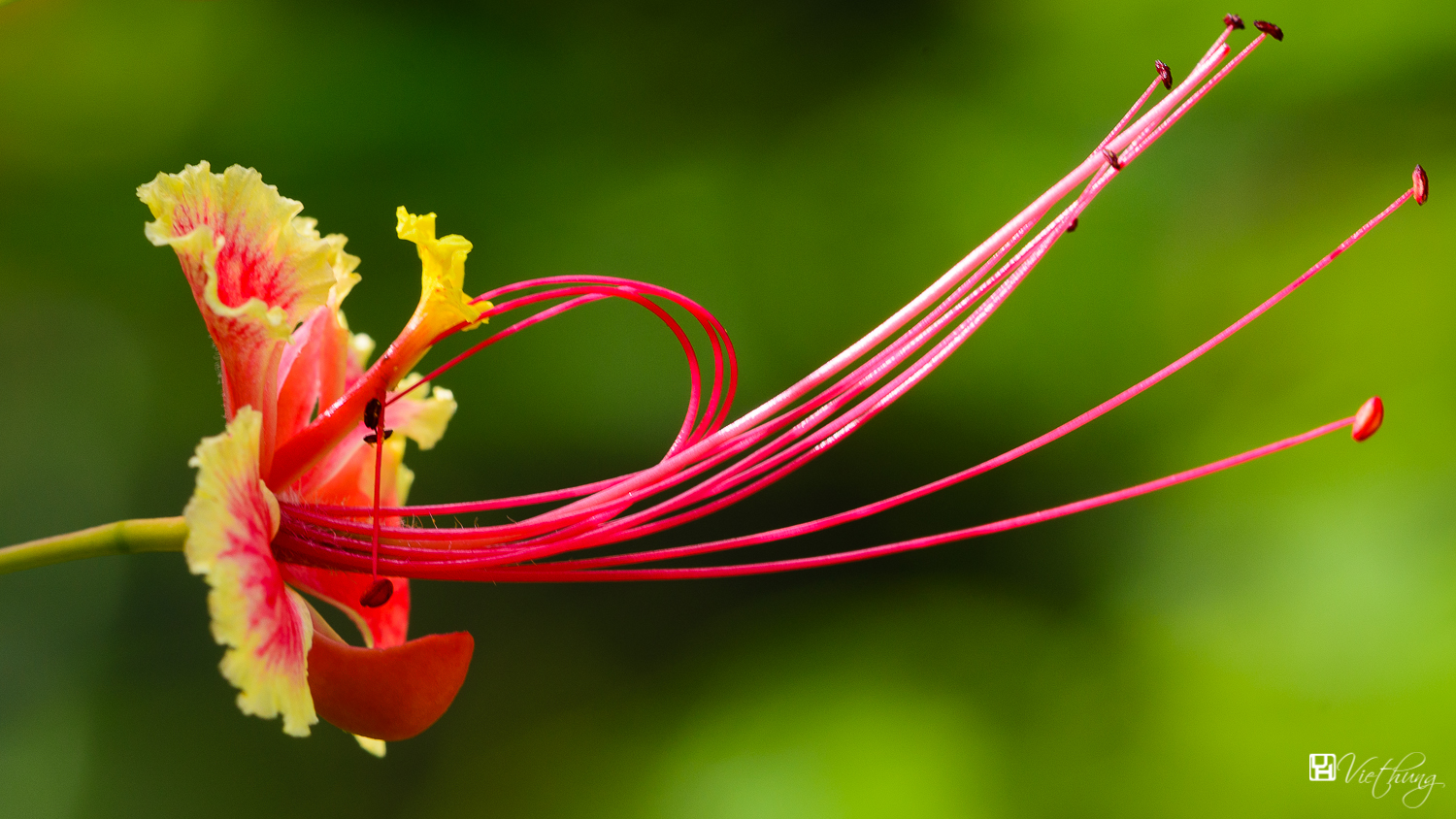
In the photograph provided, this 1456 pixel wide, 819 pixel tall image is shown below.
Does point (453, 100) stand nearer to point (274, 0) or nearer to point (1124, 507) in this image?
point (274, 0)

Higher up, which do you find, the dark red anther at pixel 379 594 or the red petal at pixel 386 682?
the dark red anther at pixel 379 594

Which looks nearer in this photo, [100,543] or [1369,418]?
[100,543]

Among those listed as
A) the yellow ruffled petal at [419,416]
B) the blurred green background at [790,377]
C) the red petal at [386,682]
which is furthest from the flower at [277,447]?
the blurred green background at [790,377]

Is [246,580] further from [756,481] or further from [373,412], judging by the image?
[756,481]

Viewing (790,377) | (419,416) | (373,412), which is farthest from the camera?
(790,377)

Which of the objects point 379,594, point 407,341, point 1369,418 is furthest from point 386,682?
point 1369,418

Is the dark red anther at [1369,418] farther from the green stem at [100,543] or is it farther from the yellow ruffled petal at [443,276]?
the green stem at [100,543]

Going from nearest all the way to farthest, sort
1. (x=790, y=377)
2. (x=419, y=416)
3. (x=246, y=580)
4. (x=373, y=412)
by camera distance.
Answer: (x=246, y=580) < (x=373, y=412) < (x=419, y=416) < (x=790, y=377)

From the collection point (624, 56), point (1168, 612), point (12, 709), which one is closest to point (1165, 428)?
point (1168, 612)
